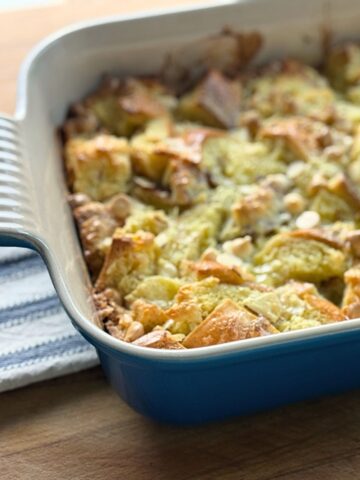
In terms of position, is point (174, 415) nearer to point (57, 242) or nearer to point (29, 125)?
point (57, 242)

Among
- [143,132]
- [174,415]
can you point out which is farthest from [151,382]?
[143,132]

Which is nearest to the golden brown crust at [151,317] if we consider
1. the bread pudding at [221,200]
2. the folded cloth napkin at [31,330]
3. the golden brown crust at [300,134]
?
the bread pudding at [221,200]

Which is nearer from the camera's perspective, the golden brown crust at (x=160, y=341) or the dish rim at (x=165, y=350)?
the dish rim at (x=165, y=350)

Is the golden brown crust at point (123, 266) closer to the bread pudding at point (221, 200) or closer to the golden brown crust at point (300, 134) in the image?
the bread pudding at point (221, 200)

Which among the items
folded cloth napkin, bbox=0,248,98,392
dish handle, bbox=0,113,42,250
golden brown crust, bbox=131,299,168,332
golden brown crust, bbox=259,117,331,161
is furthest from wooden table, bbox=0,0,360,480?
golden brown crust, bbox=259,117,331,161

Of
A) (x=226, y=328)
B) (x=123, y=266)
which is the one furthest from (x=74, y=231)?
(x=226, y=328)

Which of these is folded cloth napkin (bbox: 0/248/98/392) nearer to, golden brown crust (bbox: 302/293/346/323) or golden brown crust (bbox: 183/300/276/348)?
golden brown crust (bbox: 183/300/276/348)
